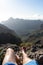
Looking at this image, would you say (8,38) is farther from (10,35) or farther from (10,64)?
(10,64)

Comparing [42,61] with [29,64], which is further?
[42,61]

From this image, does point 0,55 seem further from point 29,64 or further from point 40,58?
point 29,64

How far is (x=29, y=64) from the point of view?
18.2 ft

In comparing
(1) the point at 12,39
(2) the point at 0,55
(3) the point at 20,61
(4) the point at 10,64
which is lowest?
(4) the point at 10,64

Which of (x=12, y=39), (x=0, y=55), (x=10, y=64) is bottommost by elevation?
(x=10, y=64)

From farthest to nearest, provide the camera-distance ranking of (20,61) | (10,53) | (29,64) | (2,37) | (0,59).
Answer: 1. (2,37)
2. (0,59)
3. (20,61)
4. (10,53)
5. (29,64)

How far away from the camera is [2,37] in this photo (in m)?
72.8

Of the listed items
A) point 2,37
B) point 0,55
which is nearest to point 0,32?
point 2,37

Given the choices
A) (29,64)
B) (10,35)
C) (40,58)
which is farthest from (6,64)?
(10,35)

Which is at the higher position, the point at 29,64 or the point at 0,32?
the point at 0,32

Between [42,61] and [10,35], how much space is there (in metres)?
71.1

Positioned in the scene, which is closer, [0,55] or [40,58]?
[40,58]

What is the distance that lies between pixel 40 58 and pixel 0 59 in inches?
88.3

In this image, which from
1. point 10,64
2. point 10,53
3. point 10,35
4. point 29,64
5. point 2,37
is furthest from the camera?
point 10,35
